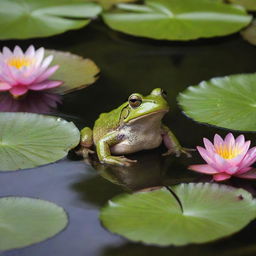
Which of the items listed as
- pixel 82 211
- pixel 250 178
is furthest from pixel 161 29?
pixel 82 211

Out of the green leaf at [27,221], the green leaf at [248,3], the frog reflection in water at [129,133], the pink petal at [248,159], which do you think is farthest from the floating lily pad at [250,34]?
the green leaf at [27,221]

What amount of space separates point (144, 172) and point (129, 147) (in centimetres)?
33

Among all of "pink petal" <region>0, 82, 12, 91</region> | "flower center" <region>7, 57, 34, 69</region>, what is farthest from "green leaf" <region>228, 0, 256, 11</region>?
"pink petal" <region>0, 82, 12, 91</region>

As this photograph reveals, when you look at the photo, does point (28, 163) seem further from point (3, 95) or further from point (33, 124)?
point (3, 95)

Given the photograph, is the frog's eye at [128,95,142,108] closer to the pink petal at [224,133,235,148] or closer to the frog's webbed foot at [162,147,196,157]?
the frog's webbed foot at [162,147,196,157]

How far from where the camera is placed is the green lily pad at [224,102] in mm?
4254

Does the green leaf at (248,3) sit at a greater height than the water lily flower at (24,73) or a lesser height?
greater

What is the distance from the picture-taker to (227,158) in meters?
3.76

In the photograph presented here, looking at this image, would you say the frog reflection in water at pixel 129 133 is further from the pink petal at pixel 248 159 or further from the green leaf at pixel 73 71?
the green leaf at pixel 73 71

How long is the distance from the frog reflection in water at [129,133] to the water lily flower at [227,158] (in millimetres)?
258

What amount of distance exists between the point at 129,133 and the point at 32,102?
0.97 m

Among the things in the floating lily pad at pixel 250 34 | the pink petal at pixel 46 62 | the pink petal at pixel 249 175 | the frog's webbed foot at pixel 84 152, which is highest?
the floating lily pad at pixel 250 34

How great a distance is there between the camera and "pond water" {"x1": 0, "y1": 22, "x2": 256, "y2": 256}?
120 inches

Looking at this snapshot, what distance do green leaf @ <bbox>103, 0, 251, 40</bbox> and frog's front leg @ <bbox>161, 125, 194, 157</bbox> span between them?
171 centimetres
